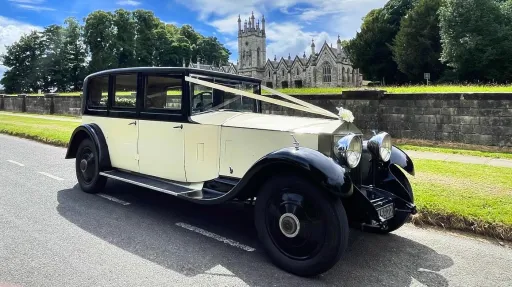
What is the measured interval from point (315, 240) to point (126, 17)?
7972 cm

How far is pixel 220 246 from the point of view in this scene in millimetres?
3971

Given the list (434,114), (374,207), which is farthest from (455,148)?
(374,207)

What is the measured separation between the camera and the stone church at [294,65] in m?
72.6

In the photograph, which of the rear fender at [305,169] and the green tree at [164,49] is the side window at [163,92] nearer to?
the rear fender at [305,169]

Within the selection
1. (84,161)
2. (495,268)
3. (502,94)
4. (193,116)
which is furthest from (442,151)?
(84,161)

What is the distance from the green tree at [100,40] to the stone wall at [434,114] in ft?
207

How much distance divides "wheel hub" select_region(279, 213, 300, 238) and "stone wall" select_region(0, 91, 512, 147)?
32.0 feet

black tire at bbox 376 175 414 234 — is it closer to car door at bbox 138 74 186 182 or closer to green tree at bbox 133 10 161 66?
car door at bbox 138 74 186 182

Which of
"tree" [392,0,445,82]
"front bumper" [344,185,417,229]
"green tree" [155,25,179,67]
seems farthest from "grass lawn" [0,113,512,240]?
"green tree" [155,25,179,67]

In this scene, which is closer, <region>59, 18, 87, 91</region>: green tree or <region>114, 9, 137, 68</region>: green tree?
<region>59, 18, 87, 91</region>: green tree

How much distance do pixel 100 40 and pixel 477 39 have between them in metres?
63.3

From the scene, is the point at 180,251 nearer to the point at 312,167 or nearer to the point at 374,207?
the point at 312,167

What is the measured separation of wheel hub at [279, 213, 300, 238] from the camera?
3377mm

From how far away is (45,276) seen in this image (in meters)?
3.22
